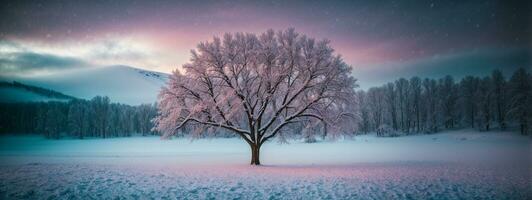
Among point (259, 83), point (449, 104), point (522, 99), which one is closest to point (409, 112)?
point (449, 104)

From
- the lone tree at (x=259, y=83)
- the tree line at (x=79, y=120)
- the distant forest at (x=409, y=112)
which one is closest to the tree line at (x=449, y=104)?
the distant forest at (x=409, y=112)

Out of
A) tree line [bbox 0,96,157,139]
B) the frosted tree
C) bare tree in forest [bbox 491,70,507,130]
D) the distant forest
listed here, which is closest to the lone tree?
the distant forest

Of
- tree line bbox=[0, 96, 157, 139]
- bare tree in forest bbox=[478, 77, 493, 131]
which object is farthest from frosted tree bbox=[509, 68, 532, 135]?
tree line bbox=[0, 96, 157, 139]

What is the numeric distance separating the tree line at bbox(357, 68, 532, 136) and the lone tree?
37962 millimetres

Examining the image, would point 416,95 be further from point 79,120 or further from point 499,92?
point 79,120

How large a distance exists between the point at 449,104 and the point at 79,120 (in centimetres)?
12454

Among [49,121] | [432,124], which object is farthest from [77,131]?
[432,124]

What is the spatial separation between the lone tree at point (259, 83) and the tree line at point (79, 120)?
103 m

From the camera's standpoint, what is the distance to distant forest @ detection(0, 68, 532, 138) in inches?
2086

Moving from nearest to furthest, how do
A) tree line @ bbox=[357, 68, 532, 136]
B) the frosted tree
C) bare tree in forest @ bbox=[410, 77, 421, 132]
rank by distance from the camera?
the frosted tree < tree line @ bbox=[357, 68, 532, 136] < bare tree in forest @ bbox=[410, 77, 421, 132]

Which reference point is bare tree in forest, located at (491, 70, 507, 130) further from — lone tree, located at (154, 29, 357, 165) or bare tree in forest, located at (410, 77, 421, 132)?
lone tree, located at (154, 29, 357, 165)

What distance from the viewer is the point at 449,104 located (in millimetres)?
70312

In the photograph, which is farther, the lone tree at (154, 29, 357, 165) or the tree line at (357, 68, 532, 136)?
the tree line at (357, 68, 532, 136)

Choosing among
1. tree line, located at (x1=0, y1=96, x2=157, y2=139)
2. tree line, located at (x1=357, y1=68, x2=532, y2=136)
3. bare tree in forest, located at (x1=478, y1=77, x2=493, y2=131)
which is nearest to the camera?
tree line, located at (x1=357, y1=68, x2=532, y2=136)
